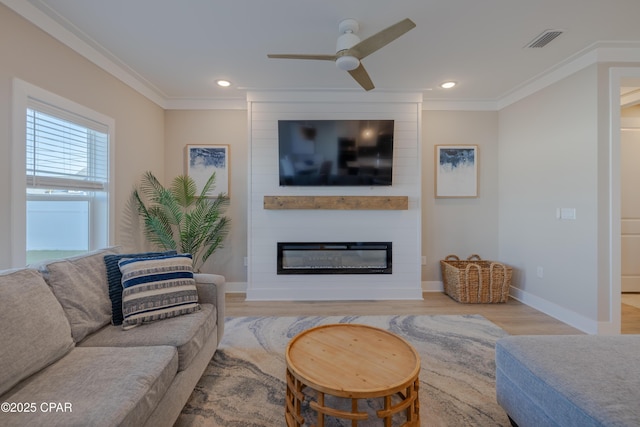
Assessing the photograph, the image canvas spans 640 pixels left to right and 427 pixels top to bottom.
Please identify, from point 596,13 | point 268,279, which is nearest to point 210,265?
point 268,279

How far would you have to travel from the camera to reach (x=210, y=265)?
12.0 feet

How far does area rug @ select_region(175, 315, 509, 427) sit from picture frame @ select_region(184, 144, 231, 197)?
5.89 ft

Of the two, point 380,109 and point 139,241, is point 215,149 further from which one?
point 380,109

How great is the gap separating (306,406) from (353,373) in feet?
1.70

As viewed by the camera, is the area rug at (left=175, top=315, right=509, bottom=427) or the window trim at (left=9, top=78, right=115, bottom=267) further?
the window trim at (left=9, top=78, right=115, bottom=267)

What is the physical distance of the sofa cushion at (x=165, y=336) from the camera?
4.75 feet

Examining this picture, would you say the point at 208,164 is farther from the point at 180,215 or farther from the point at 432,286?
the point at 432,286

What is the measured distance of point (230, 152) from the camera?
3.64m

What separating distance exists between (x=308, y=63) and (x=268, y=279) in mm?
2521

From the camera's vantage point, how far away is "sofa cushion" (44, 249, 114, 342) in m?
1.45

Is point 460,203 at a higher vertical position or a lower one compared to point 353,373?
higher

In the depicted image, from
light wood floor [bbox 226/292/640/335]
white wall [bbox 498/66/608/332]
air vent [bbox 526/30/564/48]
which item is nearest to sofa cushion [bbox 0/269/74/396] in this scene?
light wood floor [bbox 226/292/640/335]

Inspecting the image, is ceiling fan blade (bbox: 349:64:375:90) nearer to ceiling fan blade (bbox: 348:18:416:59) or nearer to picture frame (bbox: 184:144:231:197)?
ceiling fan blade (bbox: 348:18:416:59)

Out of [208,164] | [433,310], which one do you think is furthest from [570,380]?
[208,164]
